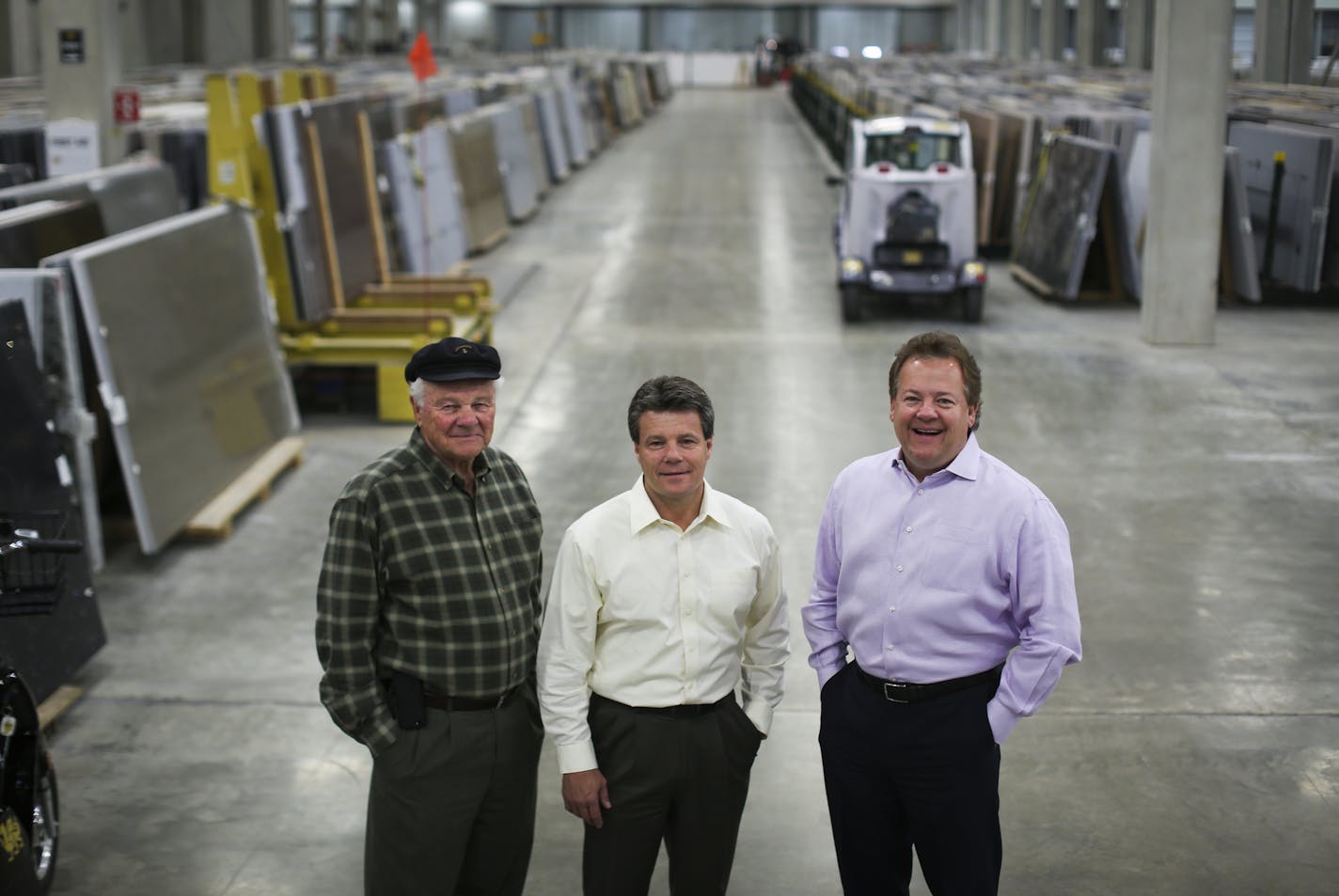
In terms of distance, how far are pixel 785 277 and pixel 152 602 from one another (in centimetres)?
1150

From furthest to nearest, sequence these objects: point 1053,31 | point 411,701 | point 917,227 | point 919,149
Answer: point 1053,31 < point 919,149 < point 917,227 < point 411,701

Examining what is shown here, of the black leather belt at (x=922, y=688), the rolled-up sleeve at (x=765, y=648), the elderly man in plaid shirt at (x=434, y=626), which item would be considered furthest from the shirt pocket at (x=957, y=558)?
the elderly man in plaid shirt at (x=434, y=626)

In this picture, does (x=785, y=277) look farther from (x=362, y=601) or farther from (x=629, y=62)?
(x=629, y=62)

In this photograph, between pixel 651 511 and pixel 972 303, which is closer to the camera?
pixel 651 511

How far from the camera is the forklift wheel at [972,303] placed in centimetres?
1511

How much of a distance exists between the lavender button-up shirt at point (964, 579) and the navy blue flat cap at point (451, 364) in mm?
989

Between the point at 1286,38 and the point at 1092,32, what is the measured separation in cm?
1665

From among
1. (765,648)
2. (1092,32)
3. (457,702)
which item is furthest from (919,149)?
(1092,32)

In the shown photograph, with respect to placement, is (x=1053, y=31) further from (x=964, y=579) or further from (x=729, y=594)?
(x=729, y=594)

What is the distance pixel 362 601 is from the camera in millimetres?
3531

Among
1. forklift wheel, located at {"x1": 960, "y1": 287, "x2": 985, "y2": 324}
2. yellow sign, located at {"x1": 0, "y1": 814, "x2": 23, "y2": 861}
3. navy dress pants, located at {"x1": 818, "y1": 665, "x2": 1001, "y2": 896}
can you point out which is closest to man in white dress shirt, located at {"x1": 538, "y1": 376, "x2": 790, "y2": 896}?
navy dress pants, located at {"x1": 818, "y1": 665, "x2": 1001, "y2": 896}

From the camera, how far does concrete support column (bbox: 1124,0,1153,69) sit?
36719mm

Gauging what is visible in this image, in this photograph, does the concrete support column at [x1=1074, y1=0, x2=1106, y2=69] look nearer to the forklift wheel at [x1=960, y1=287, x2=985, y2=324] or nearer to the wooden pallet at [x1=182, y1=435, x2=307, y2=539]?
the forklift wheel at [x1=960, y1=287, x2=985, y2=324]

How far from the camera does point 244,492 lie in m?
9.09
